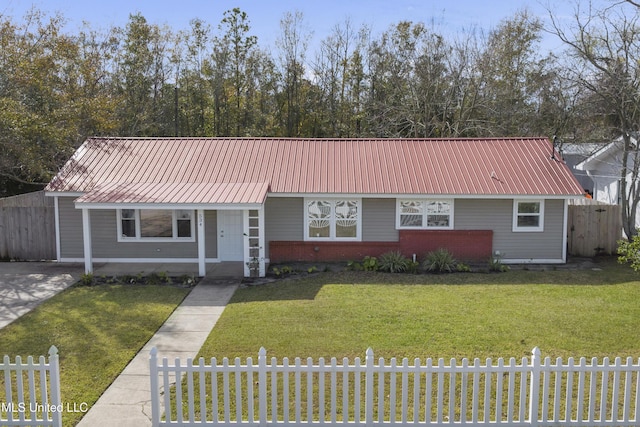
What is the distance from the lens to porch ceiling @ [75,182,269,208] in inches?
590

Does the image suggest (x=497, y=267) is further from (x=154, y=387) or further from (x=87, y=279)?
(x=154, y=387)

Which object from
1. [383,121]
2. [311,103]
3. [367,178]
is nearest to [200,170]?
[367,178]

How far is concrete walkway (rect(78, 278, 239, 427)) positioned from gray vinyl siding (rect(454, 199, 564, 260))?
25.0ft

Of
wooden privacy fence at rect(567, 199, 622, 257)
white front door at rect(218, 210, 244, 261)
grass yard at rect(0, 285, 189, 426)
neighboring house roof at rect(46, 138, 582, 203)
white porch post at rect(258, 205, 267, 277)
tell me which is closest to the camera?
grass yard at rect(0, 285, 189, 426)

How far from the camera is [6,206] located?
1811 cm

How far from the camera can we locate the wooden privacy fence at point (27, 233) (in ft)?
57.5

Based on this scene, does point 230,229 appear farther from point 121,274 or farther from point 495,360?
point 495,360

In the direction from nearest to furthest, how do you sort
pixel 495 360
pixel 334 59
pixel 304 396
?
pixel 304 396, pixel 495 360, pixel 334 59

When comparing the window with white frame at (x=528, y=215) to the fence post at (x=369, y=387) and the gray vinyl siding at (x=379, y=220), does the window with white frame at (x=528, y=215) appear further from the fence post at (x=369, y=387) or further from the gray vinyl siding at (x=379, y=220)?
the fence post at (x=369, y=387)

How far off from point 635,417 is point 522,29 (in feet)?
103

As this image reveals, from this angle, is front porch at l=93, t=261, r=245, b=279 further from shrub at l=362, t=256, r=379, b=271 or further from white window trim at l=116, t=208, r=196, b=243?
shrub at l=362, t=256, r=379, b=271

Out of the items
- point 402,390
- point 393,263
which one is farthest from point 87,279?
point 402,390

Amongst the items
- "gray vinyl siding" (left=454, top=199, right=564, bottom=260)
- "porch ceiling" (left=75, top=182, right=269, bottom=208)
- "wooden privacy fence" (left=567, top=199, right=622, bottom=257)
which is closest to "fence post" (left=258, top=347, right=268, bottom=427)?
"porch ceiling" (left=75, top=182, right=269, bottom=208)

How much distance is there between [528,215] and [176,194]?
11017mm
